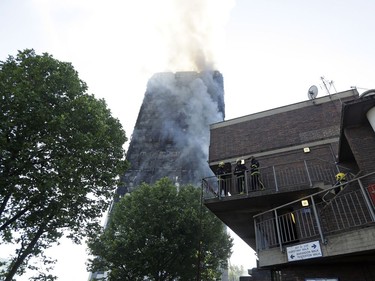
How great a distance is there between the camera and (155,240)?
16422 mm

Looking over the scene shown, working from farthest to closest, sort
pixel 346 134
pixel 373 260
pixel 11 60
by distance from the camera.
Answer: pixel 11 60 < pixel 346 134 < pixel 373 260

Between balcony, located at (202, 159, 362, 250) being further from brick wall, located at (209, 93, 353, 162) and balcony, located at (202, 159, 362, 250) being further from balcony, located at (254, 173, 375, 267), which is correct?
brick wall, located at (209, 93, 353, 162)

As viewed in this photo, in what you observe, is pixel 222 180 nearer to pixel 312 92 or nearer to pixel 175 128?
pixel 312 92

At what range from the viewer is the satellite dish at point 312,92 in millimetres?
14389

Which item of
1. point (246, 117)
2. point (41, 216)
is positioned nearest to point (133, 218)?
point (41, 216)

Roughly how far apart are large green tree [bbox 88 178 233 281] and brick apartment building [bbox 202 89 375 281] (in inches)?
170

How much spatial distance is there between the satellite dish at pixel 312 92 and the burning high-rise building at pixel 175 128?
3671 centimetres

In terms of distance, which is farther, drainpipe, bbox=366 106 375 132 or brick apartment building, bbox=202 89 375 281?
drainpipe, bbox=366 106 375 132

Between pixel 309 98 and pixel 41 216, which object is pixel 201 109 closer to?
pixel 309 98

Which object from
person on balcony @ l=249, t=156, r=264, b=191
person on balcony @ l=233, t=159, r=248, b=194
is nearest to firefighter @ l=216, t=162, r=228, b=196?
person on balcony @ l=233, t=159, r=248, b=194

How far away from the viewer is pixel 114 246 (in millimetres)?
16203

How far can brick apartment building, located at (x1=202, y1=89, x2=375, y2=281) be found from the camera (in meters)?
7.31

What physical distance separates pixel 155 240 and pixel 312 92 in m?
13.5

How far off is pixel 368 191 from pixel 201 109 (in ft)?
190
